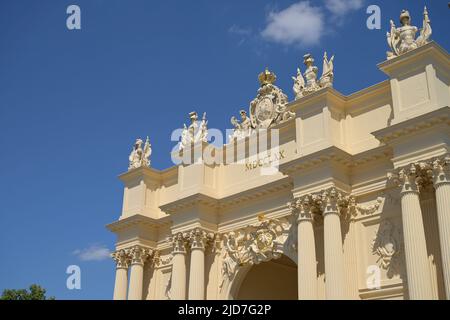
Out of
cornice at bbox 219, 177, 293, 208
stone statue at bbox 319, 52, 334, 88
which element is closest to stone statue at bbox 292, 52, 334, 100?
stone statue at bbox 319, 52, 334, 88

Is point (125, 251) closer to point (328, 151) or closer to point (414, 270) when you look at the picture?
point (328, 151)

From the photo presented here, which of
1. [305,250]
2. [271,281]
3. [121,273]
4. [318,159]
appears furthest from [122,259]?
[318,159]

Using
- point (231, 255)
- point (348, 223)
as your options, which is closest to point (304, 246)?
point (348, 223)

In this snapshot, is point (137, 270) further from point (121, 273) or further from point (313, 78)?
point (313, 78)

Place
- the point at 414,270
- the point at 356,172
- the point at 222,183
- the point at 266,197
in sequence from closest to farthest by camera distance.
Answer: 1. the point at 414,270
2. the point at 356,172
3. the point at 266,197
4. the point at 222,183

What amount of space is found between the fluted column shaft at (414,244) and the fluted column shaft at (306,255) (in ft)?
12.0

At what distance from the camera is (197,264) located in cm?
2523

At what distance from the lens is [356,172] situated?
21.9m

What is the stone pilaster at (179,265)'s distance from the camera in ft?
83.3

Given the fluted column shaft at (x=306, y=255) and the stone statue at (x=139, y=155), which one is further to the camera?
the stone statue at (x=139, y=155)

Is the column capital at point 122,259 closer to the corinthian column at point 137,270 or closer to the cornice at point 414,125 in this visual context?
the corinthian column at point 137,270

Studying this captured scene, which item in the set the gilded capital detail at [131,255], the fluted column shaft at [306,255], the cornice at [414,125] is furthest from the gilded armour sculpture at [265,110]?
the gilded capital detail at [131,255]

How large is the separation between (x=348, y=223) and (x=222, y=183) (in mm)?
7273

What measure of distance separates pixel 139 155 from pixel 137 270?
5984 millimetres
